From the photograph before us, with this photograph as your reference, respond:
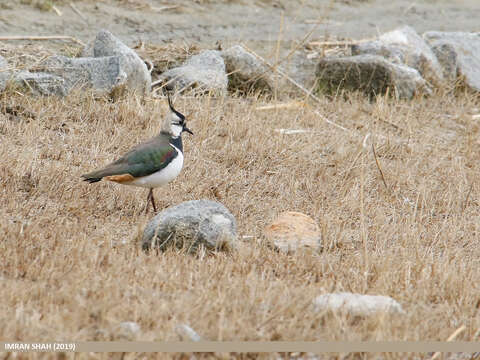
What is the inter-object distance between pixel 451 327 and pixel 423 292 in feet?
1.48

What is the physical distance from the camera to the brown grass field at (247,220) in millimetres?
4199

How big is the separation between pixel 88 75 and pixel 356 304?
4785mm

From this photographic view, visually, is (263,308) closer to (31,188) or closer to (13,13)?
(31,188)

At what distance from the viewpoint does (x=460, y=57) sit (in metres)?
11.0

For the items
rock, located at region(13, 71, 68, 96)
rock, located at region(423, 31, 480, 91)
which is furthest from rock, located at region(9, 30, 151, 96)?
rock, located at region(423, 31, 480, 91)

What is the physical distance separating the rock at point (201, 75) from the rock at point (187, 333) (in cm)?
501

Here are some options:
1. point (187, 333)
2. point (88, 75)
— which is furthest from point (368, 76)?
point (187, 333)

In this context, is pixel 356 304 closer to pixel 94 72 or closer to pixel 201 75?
pixel 94 72

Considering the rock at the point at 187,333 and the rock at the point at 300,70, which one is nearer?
the rock at the point at 187,333

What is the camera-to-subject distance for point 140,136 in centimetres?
764

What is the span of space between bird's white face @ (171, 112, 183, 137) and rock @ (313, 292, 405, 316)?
217 cm

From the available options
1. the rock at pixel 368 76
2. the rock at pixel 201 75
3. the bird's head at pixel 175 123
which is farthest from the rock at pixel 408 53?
the bird's head at pixel 175 123

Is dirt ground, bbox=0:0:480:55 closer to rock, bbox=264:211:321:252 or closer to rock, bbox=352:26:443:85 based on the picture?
rock, bbox=352:26:443:85

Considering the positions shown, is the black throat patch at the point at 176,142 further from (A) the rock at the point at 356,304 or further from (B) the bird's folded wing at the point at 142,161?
(A) the rock at the point at 356,304
